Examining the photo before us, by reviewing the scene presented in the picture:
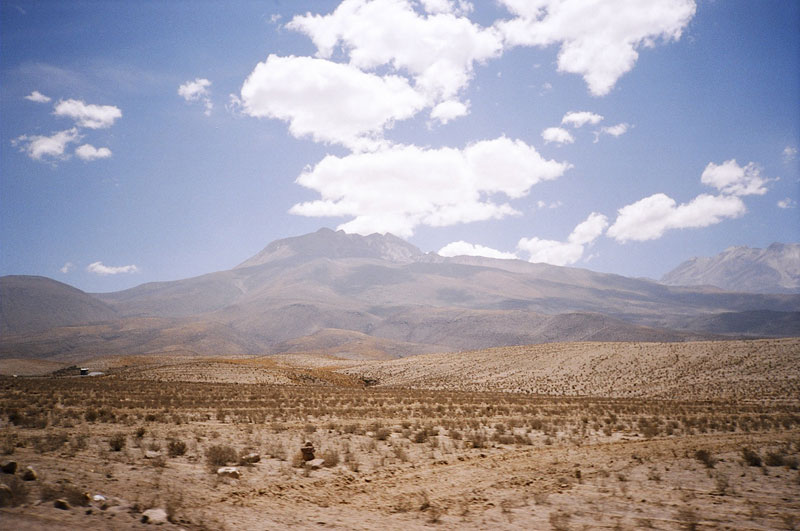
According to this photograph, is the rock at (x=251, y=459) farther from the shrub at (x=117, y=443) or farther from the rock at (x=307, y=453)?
the shrub at (x=117, y=443)

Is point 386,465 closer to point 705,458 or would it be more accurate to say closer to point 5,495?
point 5,495

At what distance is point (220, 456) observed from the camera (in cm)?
1159

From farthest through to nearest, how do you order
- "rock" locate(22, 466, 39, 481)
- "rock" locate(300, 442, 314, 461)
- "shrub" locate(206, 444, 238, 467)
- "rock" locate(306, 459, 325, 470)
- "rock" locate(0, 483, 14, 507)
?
"rock" locate(300, 442, 314, 461) → "rock" locate(306, 459, 325, 470) → "shrub" locate(206, 444, 238, 467) → "rock" locate(22, 466, 39, 481) → "rock" locate(0, 483, 14, 507)

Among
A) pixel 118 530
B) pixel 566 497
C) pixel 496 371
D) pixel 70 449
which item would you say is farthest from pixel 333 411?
pixel 496 371

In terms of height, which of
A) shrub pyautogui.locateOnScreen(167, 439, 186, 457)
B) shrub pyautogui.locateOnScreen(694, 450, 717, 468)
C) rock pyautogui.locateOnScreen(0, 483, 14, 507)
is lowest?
shrub pyautogui.locateOnScreen(694, 450, 717, 468)

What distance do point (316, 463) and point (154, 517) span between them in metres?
4.94

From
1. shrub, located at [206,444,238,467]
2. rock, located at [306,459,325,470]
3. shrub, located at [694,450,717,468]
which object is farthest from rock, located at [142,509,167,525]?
shrub, located at [694,450,717,468]

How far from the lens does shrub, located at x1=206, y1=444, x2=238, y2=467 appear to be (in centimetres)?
1137

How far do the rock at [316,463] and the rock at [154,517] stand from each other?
14.9 ft

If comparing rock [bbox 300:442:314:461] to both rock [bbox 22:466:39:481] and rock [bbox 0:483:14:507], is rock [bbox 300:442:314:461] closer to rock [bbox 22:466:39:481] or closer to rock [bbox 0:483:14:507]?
rock [bbox 22:466:39:481]

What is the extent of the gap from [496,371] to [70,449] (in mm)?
54421

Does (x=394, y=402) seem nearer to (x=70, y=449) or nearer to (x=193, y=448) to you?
(x=193, y=448)

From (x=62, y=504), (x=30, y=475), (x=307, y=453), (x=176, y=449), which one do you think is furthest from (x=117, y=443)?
(x=62, y=504)

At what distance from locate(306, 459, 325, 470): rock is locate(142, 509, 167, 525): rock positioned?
4539mm
